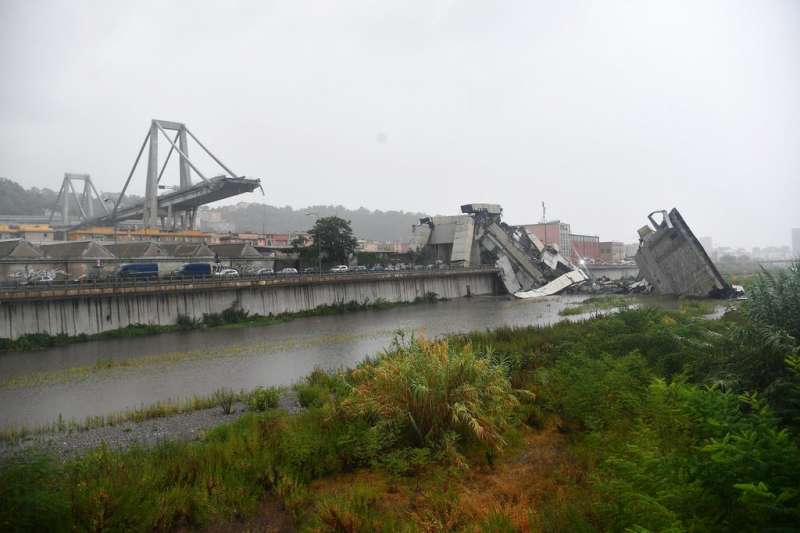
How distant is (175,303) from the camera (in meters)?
33.0

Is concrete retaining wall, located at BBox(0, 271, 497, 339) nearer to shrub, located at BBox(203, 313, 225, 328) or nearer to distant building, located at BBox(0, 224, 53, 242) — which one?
shrub, located at BBox(203, 313, 225, 328)

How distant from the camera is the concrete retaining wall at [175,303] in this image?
89.0 feet

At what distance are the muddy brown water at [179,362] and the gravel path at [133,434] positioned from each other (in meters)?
2.79

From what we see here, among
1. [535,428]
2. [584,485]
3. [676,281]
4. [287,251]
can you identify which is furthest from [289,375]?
[287,251]

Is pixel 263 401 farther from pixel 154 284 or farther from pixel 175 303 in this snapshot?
pixel 175 303

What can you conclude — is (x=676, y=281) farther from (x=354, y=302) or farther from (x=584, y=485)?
(x=584, y=485)

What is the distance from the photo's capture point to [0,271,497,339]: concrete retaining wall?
89.0 feet

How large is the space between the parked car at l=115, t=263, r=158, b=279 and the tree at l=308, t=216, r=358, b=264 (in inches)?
755

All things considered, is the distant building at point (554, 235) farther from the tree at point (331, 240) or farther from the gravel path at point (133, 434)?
the gravel path at point (133, 434)

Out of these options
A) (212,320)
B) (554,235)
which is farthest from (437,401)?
(554,235)

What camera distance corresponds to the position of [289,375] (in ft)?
61.3

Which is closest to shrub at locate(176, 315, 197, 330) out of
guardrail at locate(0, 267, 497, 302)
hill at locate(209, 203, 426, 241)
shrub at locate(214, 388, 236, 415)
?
guardrail at locate(0, 267, 497, 302)

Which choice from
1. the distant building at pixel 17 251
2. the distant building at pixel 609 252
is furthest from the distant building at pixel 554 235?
the distant building at pixel 17 251

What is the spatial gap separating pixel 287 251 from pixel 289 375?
4182 cm
